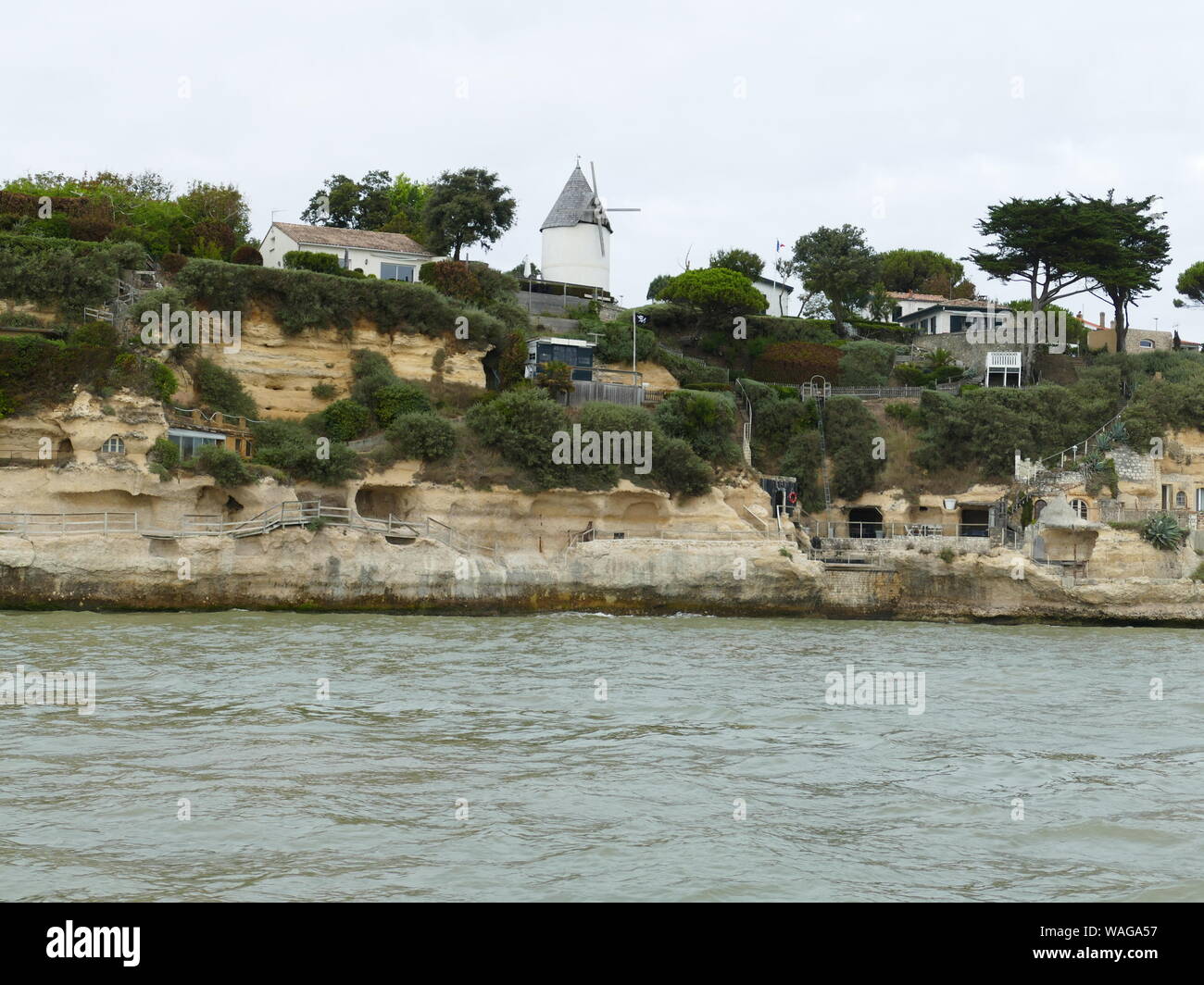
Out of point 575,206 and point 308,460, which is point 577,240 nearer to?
point 575,206

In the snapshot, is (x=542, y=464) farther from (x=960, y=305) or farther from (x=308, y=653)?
(x=960, y=305)

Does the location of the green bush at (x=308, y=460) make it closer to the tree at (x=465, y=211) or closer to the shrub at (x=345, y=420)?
the shrub at (x=345, y=420)

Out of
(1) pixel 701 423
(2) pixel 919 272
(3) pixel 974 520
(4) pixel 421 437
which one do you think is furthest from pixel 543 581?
(2) pixel 919 272

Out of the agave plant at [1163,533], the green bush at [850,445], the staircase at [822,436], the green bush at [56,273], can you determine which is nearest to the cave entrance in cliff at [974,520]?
the green bush at [850,445]

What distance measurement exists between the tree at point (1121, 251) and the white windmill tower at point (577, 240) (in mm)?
24119

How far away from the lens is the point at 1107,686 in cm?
2358

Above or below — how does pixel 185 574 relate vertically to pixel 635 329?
below

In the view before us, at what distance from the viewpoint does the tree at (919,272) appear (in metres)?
92.2

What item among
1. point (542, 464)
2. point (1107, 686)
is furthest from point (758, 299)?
point (1107, 686)

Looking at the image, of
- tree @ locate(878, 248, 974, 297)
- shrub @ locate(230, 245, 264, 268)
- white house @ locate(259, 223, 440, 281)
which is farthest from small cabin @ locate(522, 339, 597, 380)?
tree @ locate(878, 248, 974, 297)
